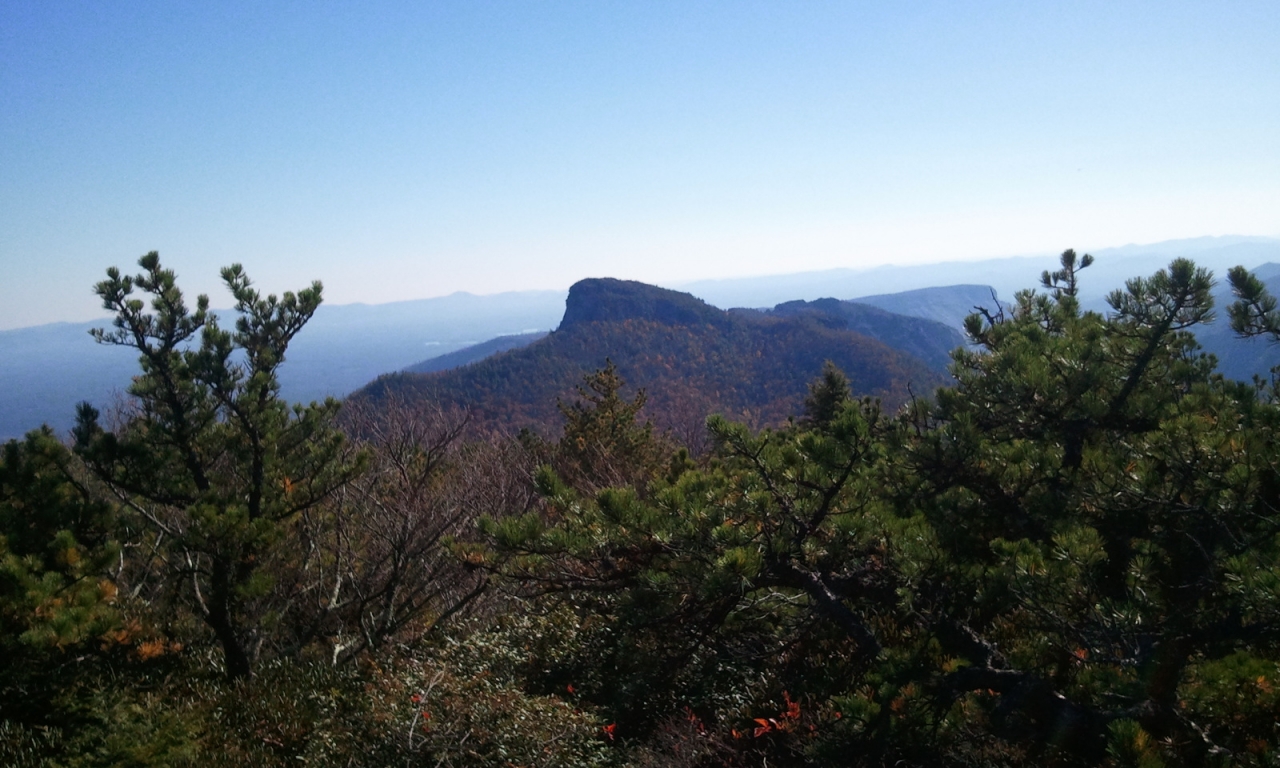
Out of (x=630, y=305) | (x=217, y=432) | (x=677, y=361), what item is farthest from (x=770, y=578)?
(x=630, y=305)

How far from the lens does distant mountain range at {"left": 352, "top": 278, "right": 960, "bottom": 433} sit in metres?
56.4

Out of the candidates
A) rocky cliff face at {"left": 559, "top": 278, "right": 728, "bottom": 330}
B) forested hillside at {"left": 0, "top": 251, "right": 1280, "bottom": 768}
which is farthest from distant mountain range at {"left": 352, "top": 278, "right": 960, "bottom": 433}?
forested hillside at {"left": 0, "top": 251, "right": 1280, "bottom": 768}

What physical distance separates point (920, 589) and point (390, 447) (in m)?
6.01

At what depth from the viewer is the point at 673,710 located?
501 centimetres

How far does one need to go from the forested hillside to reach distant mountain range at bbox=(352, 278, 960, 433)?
131 feet

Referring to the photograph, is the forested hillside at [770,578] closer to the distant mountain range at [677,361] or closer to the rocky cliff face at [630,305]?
the distant mountain range at [677,361]

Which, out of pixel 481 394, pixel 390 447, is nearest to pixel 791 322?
pixel 481 394

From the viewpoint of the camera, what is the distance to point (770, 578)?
3.52 metres

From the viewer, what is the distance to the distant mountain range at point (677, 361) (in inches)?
2222

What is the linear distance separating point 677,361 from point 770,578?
241 feet

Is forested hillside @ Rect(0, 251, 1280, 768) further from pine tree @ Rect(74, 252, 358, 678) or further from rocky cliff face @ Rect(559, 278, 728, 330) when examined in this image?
rocky cliff face @ Rect(559, 278, 728, 330)

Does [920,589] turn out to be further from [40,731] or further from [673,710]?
[40,731]

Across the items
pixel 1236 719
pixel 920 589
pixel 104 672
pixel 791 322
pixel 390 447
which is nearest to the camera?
pixel 1236 719

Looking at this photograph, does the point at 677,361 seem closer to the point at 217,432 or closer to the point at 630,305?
the point at 630,305
